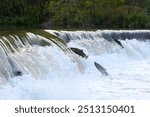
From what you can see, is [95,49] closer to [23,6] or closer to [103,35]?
[103,35]

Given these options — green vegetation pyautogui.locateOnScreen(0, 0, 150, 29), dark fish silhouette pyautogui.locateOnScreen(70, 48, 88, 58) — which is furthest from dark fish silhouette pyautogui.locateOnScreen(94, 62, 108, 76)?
green vegetation pyautogui.locateOnScreen(0, 0, 150, 29)

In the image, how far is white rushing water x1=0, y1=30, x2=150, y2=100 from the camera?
39.5 ft

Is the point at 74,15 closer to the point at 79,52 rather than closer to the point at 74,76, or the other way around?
the point at 79,52

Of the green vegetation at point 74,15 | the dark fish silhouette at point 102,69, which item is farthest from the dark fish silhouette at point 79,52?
the green vegetation at point 74,15

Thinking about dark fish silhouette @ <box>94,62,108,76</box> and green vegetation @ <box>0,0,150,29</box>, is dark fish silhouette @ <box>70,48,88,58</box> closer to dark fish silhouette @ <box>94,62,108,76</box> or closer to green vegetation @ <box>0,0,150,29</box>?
dark fish silhouette @ <box>94,62,108,76</box>

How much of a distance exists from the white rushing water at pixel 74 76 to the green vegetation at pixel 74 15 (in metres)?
14.1

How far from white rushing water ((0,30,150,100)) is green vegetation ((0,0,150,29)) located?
14.1 m

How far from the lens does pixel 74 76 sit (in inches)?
577

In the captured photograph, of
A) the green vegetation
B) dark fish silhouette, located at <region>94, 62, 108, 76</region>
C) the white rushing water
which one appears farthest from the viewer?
the green vegetation

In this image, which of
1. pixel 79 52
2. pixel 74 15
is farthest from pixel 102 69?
pixel 74 15

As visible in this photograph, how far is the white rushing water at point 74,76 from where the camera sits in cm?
1203

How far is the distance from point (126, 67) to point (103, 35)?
3.52 m

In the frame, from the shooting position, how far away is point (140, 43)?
862 inches

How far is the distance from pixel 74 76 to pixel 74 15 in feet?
64.0
